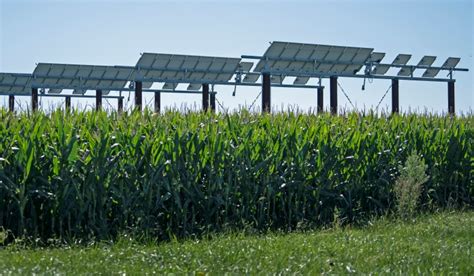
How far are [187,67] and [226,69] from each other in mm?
1627

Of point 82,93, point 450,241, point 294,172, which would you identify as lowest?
point 450,241

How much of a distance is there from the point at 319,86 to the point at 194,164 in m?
17.8

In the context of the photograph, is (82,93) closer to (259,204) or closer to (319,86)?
(319,86)

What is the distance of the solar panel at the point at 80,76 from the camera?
2798 cm

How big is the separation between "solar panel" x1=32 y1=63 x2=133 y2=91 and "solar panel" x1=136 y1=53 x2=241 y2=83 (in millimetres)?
3643

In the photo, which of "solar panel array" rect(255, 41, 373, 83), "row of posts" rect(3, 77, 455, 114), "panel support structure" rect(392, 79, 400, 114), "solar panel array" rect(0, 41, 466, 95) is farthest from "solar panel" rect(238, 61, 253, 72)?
"panel support structure" rect(392, 79, 400, 114)

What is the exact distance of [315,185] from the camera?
13.5m

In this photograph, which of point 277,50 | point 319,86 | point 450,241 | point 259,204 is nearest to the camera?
point 450,241

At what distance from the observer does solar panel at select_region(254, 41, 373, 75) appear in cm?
2459

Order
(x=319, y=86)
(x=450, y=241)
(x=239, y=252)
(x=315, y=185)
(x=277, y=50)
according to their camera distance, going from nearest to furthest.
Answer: (x=239, y=252), (x=450, y=241), (x=315, y=185), (x=277, y=50), (x=319, y=86)

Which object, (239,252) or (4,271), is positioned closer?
(4,271)

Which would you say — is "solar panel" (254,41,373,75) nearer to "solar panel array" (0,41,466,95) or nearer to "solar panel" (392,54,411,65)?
"solar panel array" (0,41,466,95)

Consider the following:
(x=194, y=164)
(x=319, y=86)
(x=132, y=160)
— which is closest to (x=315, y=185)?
(x=194, y=164)

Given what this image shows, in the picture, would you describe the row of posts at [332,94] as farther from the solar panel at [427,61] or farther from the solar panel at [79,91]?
the solar panel at [79,91]
